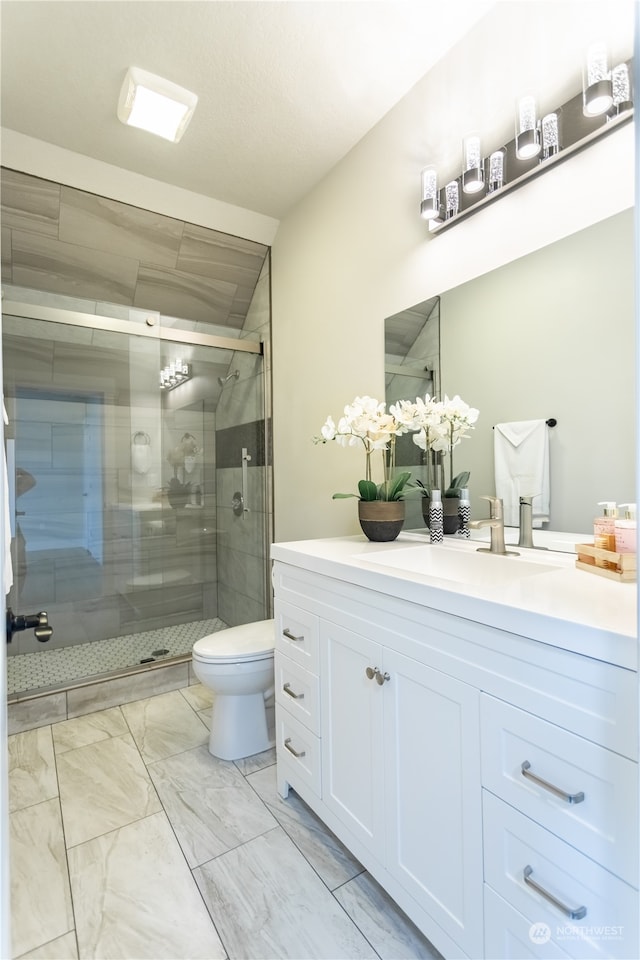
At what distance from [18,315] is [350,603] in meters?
2.41

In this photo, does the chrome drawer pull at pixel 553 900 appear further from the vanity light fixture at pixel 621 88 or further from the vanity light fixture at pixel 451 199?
the vanity light fixture at pixel 451 199

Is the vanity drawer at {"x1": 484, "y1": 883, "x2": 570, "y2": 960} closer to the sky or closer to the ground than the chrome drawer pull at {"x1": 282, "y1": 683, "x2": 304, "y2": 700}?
closer to the ground

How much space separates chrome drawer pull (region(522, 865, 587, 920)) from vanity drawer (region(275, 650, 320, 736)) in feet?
2.30

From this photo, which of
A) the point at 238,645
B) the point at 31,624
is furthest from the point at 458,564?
the point at 31,624

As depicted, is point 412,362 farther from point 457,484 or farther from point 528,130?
point 528,130

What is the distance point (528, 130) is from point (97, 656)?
315 centimetres

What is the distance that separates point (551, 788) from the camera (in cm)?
72

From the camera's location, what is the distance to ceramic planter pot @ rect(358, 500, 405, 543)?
1645mm

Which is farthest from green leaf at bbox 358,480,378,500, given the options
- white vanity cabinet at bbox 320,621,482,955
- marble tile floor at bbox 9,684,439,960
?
marble tile floor at bbox 9,684,439,960

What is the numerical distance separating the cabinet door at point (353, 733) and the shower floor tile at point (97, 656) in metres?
1.56

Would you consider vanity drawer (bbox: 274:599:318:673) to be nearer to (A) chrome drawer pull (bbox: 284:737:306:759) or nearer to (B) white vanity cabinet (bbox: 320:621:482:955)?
(B) white vanity cabinet (bbox: 320:621:482:955)

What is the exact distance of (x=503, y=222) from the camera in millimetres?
1440

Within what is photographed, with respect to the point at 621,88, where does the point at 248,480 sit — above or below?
below

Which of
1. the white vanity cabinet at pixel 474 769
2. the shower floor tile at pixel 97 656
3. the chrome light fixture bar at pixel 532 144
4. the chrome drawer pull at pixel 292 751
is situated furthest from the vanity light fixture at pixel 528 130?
the shower floor tile at pixel 97 656
